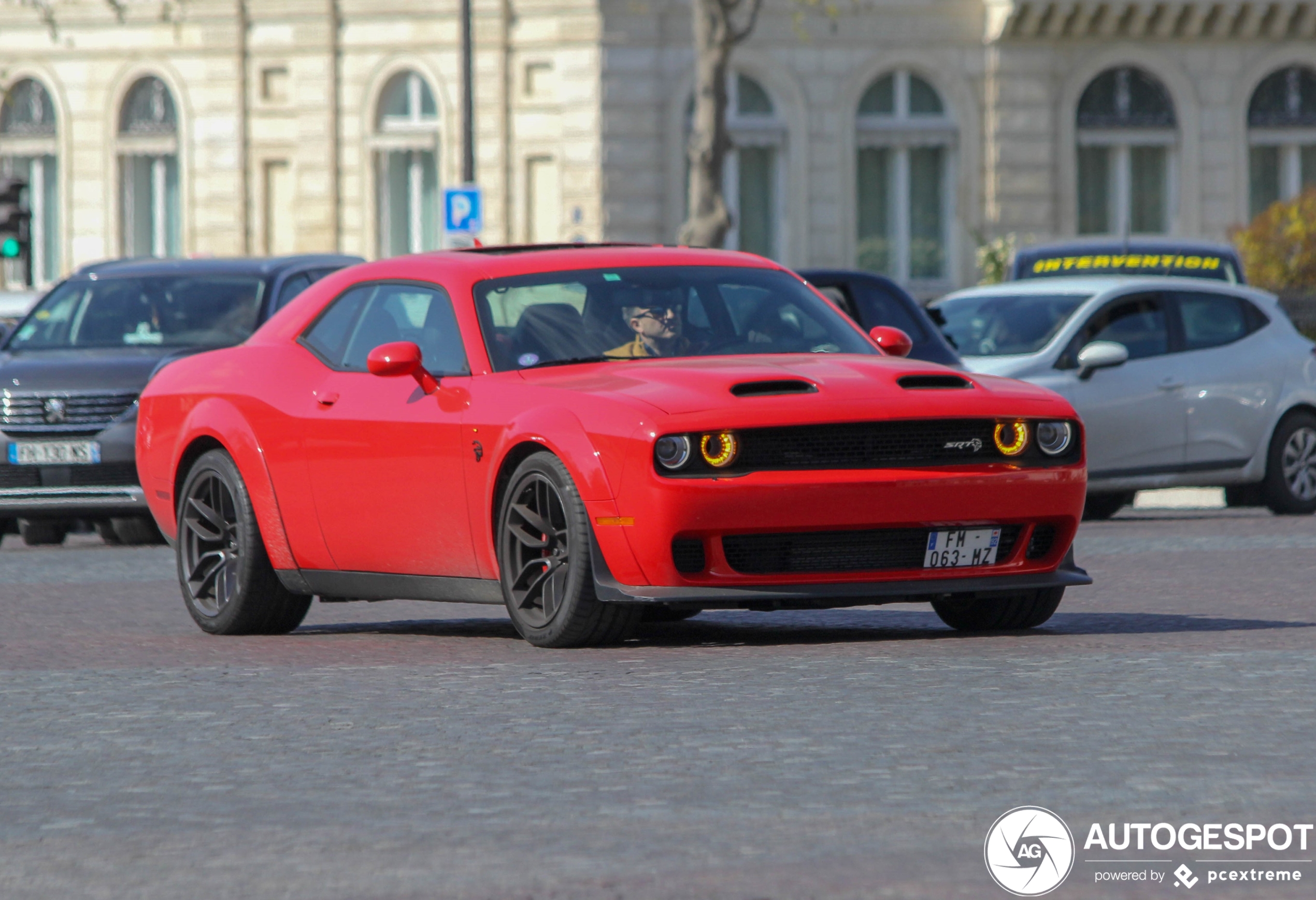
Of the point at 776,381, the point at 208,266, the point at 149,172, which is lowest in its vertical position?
the point at 776,381

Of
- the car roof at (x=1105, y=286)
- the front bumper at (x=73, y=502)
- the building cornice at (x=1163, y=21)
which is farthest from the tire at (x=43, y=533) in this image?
the building cornice at (x=1163, y=21)

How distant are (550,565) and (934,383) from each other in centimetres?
144

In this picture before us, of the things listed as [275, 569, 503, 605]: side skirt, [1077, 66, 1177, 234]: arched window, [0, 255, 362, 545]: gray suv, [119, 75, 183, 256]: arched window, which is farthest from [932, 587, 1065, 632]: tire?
[119, 75, 183, 256]: arched window

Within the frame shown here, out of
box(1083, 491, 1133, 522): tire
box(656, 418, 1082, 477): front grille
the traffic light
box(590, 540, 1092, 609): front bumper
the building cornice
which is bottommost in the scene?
box(1083, 491, 1133, 522): tire

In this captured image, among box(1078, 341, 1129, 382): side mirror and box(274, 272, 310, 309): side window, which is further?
box(274, 272, 310, 309): side window

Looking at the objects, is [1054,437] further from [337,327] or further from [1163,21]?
[1163,21]

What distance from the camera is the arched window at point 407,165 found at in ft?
134

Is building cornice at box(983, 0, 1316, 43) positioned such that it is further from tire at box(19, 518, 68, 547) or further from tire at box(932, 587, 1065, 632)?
tire at box(932, 587, 1065, 632)

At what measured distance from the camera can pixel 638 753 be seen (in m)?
6.56

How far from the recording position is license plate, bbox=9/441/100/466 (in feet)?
51.9

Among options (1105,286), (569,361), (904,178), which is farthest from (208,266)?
(904,178)

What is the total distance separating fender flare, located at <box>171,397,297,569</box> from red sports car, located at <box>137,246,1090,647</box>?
11 millimetres

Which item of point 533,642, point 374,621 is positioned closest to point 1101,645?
point 533,642

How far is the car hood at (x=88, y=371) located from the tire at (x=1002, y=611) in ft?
24.8
